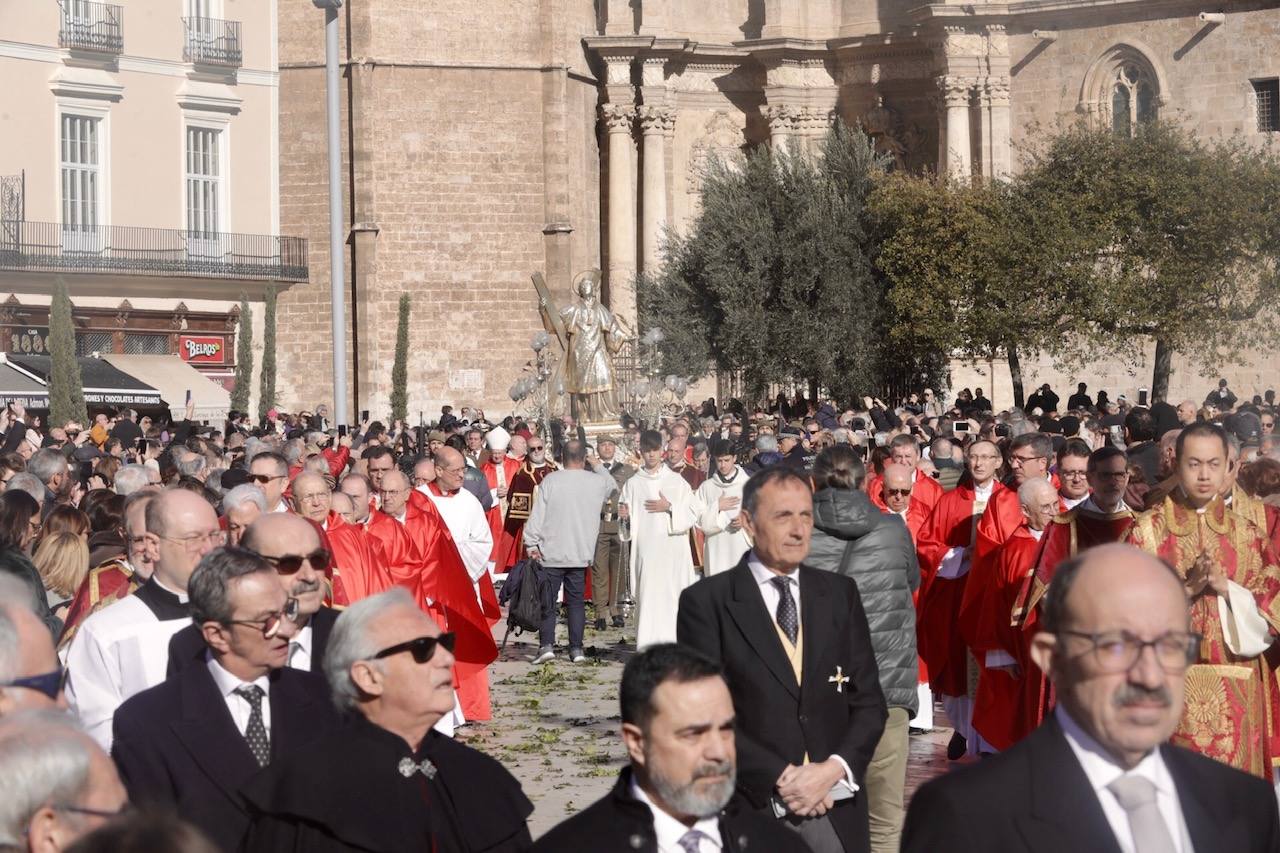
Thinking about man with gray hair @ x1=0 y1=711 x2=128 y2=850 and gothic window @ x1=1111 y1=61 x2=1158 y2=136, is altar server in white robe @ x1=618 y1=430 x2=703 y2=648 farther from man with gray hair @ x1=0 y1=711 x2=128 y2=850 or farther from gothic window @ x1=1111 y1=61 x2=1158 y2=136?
gothic window @ x1=1111 y1=61 x2=1158 y2=136

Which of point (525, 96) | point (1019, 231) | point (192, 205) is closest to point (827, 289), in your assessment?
point (1019, 231)

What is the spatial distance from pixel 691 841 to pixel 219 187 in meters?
39.1

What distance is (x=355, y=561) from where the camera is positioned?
412 inches

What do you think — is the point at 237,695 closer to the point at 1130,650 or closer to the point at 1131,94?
the point at 1130,650

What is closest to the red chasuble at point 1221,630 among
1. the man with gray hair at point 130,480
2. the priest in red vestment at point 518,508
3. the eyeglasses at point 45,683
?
the eyeglasses at point 45,683

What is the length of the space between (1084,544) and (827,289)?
104 feet

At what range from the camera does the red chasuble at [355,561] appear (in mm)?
10344

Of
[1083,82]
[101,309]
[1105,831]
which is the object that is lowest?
[1105,831]

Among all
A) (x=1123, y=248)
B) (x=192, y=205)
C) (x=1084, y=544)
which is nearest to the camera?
(x=1084, y=544)

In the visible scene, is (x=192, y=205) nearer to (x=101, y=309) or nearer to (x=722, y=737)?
(x=101, y=309)

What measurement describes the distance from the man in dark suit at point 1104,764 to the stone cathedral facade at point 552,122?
37.9m

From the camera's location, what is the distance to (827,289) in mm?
40062

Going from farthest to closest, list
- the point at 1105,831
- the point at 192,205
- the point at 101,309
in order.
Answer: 1. the point at 192,205
2. the point at 101,309
3. the point at 1105,831

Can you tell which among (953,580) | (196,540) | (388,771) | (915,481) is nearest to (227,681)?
(388,771)
